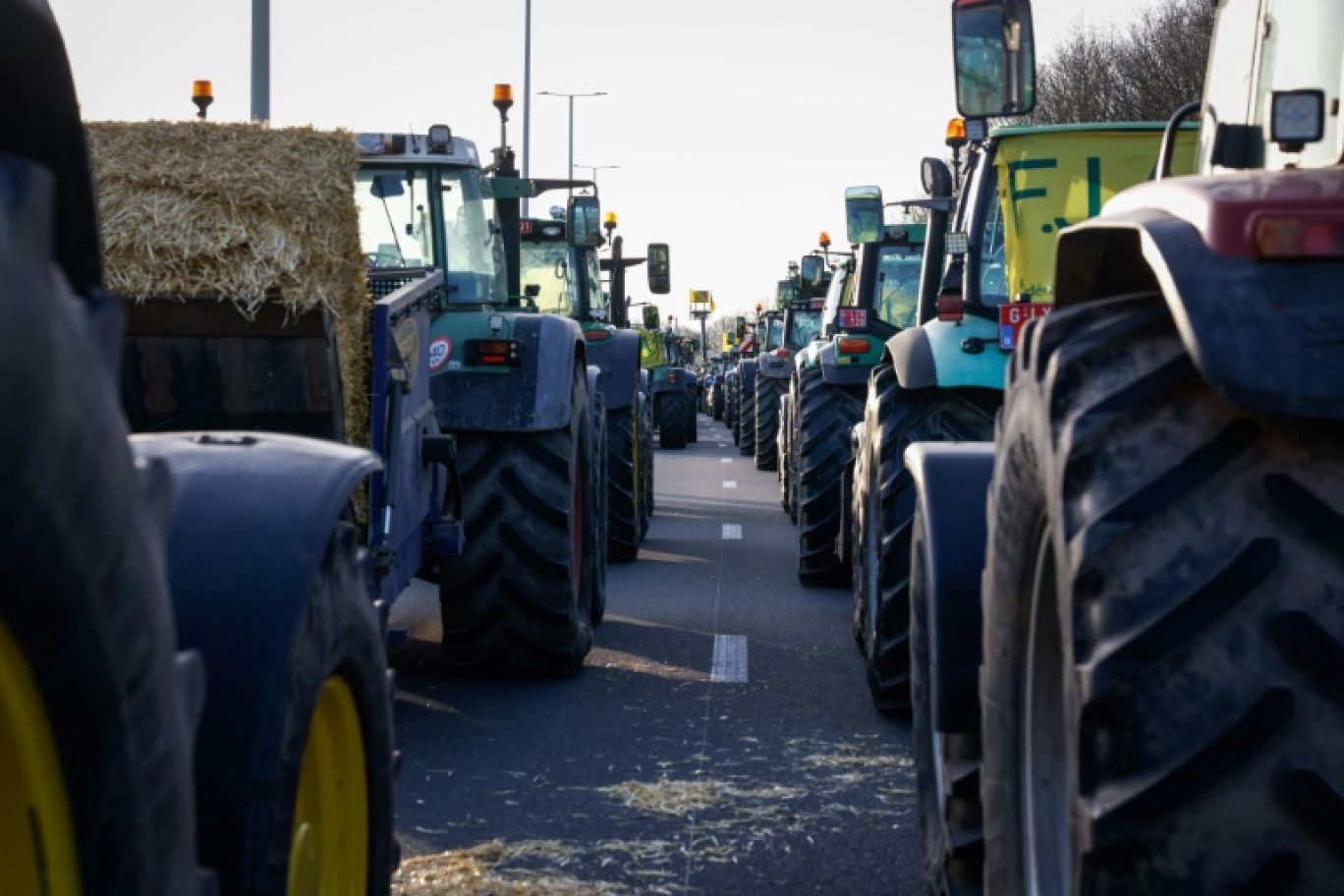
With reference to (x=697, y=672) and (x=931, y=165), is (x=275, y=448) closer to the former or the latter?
(x=931, y=165)

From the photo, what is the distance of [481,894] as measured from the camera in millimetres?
5148

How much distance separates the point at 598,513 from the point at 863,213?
96.7 inches

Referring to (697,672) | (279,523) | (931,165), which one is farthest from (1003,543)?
(697,672)

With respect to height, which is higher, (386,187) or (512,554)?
(386,187)

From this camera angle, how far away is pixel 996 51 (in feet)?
15.9

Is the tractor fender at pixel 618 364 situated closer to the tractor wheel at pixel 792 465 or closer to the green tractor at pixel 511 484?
the tractor wheel at pixel 792 465

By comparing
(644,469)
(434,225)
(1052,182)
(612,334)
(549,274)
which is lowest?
(644,469)

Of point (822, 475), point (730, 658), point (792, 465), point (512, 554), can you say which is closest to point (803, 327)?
point (792, 465)

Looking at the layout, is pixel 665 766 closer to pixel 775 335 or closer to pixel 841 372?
pixel 841 372

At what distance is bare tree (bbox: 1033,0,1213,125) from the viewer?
148 feet

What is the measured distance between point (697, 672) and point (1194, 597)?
6595 mm

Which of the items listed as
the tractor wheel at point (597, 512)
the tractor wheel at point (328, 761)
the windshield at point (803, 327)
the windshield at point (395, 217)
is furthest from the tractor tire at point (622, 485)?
the windshield at point (803, 327)

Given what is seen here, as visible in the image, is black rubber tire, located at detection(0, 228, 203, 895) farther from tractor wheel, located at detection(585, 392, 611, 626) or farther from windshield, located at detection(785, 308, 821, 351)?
windshield, located at detection(785, 308, 821, 351)

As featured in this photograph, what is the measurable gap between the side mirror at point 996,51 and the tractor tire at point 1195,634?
2.29 meters
